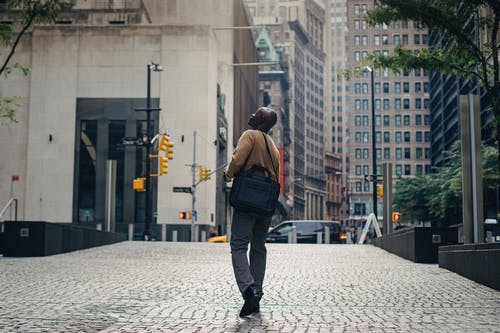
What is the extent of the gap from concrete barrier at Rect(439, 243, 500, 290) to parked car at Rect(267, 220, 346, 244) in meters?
30.0

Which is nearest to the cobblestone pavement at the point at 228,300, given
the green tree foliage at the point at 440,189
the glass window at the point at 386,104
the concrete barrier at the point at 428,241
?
the concrete barrier at the point at 428,241

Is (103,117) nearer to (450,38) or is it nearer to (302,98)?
(450,38)

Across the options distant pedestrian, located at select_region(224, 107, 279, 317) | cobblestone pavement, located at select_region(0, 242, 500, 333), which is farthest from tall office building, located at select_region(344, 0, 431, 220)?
distant pedestrian, located at select_region(224, 107, 279, 317)

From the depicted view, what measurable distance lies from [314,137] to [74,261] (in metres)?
177

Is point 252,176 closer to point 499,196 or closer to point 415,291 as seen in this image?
point 415,291

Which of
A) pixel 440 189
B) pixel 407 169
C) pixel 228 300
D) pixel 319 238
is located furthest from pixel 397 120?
pixel 228 300

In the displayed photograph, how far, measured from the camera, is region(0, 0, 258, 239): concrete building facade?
62219 millimetres

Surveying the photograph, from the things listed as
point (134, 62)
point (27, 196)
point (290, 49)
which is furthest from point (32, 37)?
point (290, 49)

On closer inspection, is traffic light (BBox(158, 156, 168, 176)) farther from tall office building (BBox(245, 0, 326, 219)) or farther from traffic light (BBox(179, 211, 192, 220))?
tall office building (BBox(245, 0, 326, 219))

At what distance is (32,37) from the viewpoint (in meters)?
65.4

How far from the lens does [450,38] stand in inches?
581

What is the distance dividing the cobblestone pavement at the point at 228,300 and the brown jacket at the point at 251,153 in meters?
1.37

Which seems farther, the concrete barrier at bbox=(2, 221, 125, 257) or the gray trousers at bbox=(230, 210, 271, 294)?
the concrete barrier at bbox=(2, 221, 125, 257)

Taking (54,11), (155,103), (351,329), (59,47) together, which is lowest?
(351,329)
